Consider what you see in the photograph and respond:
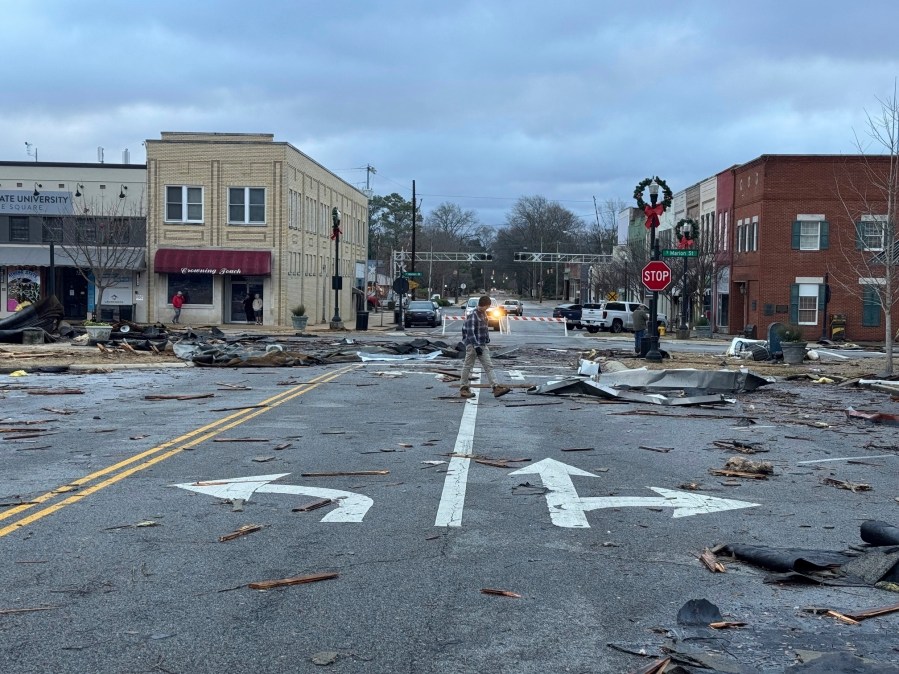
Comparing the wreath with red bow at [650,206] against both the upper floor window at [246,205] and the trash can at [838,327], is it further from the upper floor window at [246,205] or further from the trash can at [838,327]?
the upper floor window at [246,205]

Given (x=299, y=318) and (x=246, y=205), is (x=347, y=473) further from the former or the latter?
(x=246, y=205)

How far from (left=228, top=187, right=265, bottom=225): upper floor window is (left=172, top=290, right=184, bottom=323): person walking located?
486 centimetres

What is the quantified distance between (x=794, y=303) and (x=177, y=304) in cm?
3107

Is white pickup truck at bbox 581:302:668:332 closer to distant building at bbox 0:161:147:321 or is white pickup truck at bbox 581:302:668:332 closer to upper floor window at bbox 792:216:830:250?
upper floor window at bbox 792:216:830:250

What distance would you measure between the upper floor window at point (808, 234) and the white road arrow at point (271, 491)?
46.3m

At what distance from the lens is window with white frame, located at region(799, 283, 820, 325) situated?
173 feet

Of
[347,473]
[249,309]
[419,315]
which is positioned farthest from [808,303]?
[347,473]

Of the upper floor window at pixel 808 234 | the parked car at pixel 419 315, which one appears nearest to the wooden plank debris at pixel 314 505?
the upper floor window at pixel 808 234

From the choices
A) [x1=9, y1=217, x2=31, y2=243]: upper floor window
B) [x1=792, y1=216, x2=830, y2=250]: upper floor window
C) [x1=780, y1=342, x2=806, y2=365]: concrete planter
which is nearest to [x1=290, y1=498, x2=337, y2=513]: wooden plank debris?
[x1=780, y1=342, x2=806, y2=365]: concrete planter

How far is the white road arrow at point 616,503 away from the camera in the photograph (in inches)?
350

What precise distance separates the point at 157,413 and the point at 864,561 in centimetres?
1202

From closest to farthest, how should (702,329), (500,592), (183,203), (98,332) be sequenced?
(500,592) < (98,332) < (702,329) < (183,203)

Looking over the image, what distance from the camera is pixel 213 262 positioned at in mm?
54375

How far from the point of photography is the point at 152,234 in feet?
181
